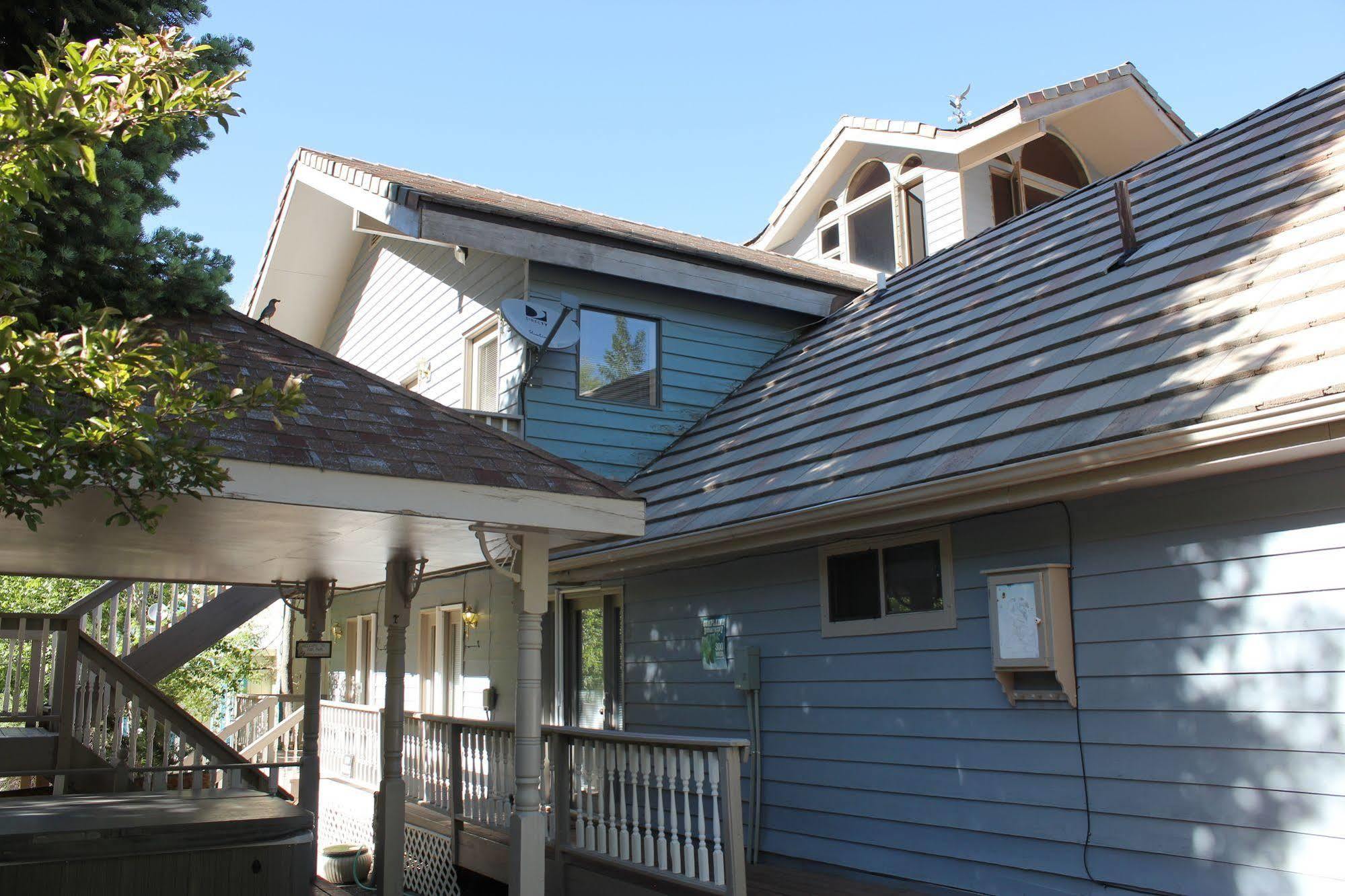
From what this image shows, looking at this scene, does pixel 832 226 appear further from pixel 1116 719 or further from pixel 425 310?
pixel 1116 719

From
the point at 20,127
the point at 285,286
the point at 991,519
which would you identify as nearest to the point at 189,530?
the point at 20,127

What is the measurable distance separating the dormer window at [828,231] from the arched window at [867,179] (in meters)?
0.34

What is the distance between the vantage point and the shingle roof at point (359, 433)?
17.9 feet

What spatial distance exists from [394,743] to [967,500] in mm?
5191

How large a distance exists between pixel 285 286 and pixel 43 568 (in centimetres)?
740

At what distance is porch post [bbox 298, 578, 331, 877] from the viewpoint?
32.8 ft

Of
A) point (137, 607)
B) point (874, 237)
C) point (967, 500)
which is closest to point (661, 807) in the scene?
point (967, 500)

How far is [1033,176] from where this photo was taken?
46.1ft

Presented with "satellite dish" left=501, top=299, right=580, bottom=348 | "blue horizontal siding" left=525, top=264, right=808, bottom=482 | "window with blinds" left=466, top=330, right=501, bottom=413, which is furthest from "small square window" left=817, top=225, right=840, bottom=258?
"window with blinds" left=466, top=330, right=501, bottom=413

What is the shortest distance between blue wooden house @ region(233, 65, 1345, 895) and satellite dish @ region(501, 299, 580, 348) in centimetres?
20

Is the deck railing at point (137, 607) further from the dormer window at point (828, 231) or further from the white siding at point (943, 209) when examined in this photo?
the white siding at point (943, 209)

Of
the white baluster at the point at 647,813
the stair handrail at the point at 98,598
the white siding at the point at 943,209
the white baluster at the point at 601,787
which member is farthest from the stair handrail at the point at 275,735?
the white siding at the point at 943,209

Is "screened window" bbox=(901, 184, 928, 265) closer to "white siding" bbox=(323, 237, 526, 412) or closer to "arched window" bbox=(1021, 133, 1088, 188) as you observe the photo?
"arched window" bbox=(1021, 133, 1088, 188)

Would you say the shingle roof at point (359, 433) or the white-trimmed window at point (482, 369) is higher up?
the white-trimmed window at point (482, 369)
